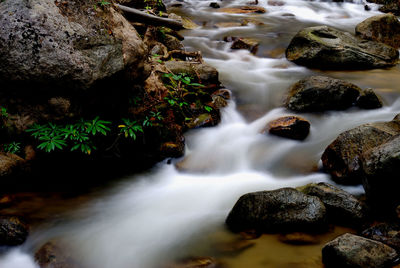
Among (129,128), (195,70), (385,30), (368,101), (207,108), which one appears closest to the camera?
(129,128)

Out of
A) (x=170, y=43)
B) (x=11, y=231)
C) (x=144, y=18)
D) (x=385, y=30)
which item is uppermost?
(x=144, y=18)

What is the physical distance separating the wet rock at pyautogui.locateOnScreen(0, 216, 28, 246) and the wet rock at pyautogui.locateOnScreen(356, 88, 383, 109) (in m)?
5.41

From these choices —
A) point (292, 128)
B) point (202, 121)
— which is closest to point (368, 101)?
point (292, 128)

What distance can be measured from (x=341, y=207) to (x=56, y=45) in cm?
327

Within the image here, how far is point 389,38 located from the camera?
8891 mm

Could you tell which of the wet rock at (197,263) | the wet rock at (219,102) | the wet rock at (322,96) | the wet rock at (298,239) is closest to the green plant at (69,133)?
the wet rock at (197,263)

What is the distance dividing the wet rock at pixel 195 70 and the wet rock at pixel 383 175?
10.1 feet

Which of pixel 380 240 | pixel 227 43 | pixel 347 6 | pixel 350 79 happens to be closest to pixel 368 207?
pixel 380 240

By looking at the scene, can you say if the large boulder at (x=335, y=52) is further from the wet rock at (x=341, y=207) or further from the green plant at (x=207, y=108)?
the wet rock at (x=341, y=207)

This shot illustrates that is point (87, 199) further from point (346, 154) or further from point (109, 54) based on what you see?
point (346, 154)

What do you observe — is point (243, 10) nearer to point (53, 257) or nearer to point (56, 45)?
point (56, 45)

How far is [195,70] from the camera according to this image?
567 centimetres

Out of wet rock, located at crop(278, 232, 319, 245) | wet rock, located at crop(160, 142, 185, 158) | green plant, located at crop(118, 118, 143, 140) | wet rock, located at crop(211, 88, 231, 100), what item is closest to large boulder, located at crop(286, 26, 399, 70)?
wet rock, located at crop(211, 88, 231, 100)

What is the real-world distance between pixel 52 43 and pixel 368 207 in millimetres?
3580
